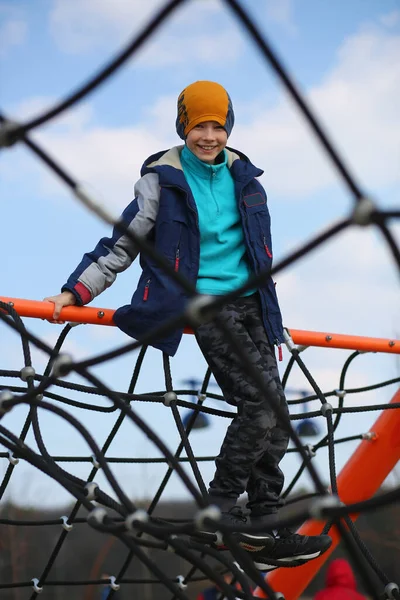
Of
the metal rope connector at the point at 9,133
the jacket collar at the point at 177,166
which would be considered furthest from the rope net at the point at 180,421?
the jacket collar at the point at 177,166

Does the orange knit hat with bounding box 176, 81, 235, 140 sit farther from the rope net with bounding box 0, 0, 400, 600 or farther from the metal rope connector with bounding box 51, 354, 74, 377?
the metal rope connector with bounding box 51, 354, 74, 377

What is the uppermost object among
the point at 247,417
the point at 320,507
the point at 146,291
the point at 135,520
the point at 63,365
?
the point at 146,291

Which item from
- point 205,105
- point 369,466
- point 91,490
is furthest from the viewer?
point 369,466

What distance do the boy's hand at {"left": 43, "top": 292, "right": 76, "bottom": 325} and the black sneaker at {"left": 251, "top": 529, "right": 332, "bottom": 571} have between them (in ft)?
2.05

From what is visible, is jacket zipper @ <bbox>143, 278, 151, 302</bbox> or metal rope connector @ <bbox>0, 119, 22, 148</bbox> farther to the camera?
jacket zipper @ <bbox>143, 278, 151, 302</bbox>

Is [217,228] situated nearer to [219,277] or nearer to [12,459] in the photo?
[219,277]

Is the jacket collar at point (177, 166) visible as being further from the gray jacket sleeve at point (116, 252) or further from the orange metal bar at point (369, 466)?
the orange metal bar at point (369, 466)

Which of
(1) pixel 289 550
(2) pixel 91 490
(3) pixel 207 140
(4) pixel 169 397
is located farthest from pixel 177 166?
(1) pixel 289 550

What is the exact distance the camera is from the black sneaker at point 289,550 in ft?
5.80

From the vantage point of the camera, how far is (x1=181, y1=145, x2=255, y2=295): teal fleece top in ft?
6.11

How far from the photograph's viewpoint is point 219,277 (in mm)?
1860

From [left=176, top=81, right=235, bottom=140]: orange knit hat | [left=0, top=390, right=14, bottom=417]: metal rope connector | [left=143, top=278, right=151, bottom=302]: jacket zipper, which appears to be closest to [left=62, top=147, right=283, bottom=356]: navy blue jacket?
[left=143, top=278, right=151, bottom=302]: jacket zipper

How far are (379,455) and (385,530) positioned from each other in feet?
23.3

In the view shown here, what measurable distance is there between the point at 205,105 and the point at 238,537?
0.89 meters
